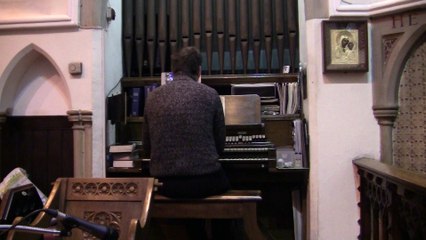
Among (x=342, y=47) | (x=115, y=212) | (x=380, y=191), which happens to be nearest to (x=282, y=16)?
(x=342, y=47)

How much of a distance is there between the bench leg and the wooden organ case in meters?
0.94

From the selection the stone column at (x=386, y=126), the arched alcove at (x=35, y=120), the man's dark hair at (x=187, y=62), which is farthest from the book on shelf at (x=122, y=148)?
the stone column at (x=386, y=126)

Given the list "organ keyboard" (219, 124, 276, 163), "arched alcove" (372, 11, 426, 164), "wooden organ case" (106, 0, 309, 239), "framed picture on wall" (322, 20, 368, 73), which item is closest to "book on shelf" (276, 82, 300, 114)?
"wooden organ case" (106, 0, 309, 239)

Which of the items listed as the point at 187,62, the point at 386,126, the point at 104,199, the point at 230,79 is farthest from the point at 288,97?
the point at 104,199

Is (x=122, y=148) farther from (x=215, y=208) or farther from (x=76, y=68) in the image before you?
(x=215, y=208)

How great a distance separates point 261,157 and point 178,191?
941 mm

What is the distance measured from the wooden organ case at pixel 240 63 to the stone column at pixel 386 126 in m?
0.64

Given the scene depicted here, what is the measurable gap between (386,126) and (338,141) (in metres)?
0.36

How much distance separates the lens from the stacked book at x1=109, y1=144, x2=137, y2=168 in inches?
130

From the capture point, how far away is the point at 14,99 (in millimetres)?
3490

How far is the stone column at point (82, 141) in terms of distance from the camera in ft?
10.6

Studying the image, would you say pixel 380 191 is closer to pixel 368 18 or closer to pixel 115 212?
pixel 368 18

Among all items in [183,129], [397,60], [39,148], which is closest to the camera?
[183,129]

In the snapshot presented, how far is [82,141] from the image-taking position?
128 inches
